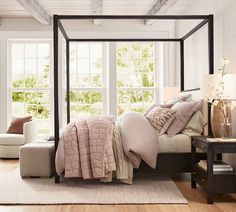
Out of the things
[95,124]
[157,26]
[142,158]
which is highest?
[157,26]

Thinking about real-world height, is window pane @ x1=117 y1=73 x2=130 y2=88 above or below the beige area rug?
above

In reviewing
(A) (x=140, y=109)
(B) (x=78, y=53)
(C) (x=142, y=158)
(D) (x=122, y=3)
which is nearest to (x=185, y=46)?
(D) (x=122, y=3)

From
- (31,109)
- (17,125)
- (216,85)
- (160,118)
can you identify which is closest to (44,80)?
(31,109)

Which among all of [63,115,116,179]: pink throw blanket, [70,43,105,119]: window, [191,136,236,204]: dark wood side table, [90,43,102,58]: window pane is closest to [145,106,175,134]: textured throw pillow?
[63,115,116,179]: pink throw blanket

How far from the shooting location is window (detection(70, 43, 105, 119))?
8.41 metres

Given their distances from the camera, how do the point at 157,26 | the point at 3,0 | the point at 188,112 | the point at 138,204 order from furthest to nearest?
the point at 157,26 < the point at 3,0 < the point at 188,112 < the point at 138,204

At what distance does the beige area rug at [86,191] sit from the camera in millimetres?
3928

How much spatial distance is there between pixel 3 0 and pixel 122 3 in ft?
6.83

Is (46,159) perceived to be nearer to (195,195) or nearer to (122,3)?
(195,195)

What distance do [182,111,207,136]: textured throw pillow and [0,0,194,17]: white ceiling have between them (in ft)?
8.81

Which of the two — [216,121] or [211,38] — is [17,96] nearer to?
[211,38]

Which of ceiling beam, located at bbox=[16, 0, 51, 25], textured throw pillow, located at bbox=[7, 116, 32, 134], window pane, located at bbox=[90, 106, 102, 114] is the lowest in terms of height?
textured throw pillow, located at bbox=[7, 116, 32, 134]

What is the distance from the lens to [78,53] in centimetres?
845

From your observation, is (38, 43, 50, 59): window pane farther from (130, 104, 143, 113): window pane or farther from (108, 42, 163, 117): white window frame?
(130, 104, 143, 113): window pane
